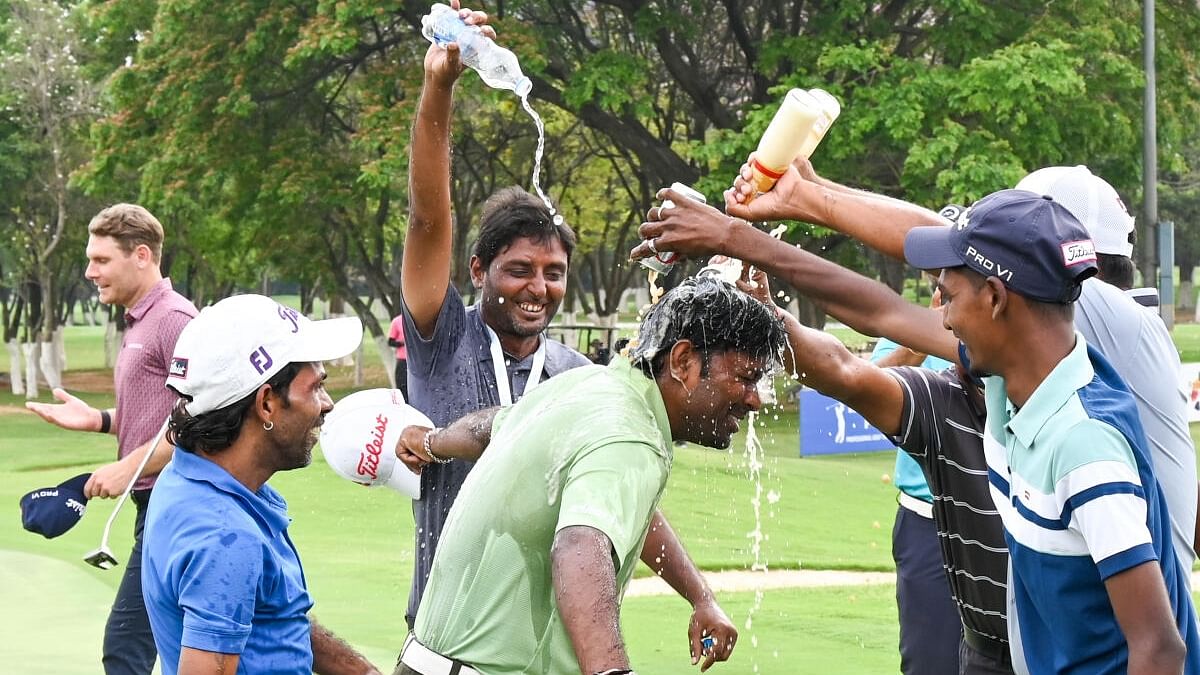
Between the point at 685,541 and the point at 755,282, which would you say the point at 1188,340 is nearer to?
the point at 685,541

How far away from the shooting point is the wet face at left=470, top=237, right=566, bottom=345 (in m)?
4.91

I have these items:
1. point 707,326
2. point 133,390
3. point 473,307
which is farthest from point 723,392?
point 133,390

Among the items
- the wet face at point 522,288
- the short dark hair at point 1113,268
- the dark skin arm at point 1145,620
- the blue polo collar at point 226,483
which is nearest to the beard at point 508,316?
the wet face at point 522,288

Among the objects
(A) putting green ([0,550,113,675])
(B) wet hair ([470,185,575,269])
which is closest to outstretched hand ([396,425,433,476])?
(B) wet hair ([470,185,575,269])

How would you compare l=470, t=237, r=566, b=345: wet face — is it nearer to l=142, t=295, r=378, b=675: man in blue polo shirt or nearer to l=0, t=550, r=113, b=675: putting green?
l=142, t=295, r=378, b=675: man in blue polo shirt

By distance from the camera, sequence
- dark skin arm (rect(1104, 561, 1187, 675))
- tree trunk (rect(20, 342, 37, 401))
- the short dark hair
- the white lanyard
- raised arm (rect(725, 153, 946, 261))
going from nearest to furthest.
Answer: dark skin arm (rect(1104, 561, 1187, 675)), raised arm (rect(725, 153, 946, 261)), the short dark hair, the white lanyard, tree trunk (rect(20, 342, 37, 401))

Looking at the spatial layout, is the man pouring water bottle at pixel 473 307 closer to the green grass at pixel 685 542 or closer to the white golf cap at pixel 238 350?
the white golf cap at pixel 238 350

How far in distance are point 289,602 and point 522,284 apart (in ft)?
5.44

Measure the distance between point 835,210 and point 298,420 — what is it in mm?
1488

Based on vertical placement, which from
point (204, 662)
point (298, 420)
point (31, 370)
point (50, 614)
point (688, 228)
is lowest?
point (31, 370)

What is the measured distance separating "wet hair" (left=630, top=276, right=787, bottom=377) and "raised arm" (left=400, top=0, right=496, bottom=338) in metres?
1.60

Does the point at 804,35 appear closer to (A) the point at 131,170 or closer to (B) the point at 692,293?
(A) the point at 131,170

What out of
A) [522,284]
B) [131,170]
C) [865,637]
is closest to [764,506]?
[865,637]

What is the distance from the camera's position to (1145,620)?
2875 mm
